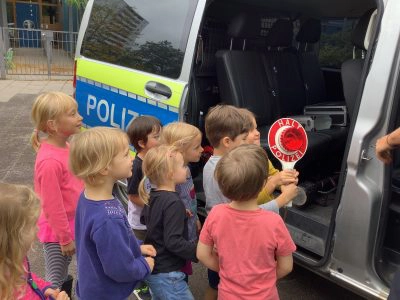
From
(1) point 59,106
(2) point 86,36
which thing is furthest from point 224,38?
(1) point 59,106

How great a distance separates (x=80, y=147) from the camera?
178 centimetres

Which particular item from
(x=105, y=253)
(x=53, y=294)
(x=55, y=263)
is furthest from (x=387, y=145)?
(x=55, y=263)

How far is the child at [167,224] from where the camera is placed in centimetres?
198

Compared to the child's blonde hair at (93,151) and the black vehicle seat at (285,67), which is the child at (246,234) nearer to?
the child's blonde hair at (93,151)

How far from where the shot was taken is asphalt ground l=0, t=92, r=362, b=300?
3012 millimetres

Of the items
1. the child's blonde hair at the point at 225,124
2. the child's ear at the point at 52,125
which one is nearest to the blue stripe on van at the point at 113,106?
the child's blonde hair at the point at 225,124

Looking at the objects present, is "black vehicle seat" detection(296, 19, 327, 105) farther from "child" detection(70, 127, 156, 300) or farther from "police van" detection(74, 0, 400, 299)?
"child" detection(70, 127, 156, 300)

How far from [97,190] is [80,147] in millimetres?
186

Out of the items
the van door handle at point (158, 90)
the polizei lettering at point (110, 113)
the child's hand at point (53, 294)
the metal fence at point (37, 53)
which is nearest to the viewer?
the child's hand at point (53, 294)

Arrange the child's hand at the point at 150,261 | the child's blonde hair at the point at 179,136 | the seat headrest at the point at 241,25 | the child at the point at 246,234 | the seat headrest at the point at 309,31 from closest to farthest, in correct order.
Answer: the child at the point at 246,234
the child's hand at the point at 150,261
the child's blonde hair at the point at 179,136
the seat headrest at the point at 241,25
the seat headrest at the point at 309,31

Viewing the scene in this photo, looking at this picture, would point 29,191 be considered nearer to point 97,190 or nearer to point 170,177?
point 97,190

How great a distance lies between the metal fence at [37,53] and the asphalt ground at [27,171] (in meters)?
1.56

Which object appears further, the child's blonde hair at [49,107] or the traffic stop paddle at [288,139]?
the child's blonde hair at [49,107]

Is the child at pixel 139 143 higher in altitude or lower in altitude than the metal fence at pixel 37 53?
higher
